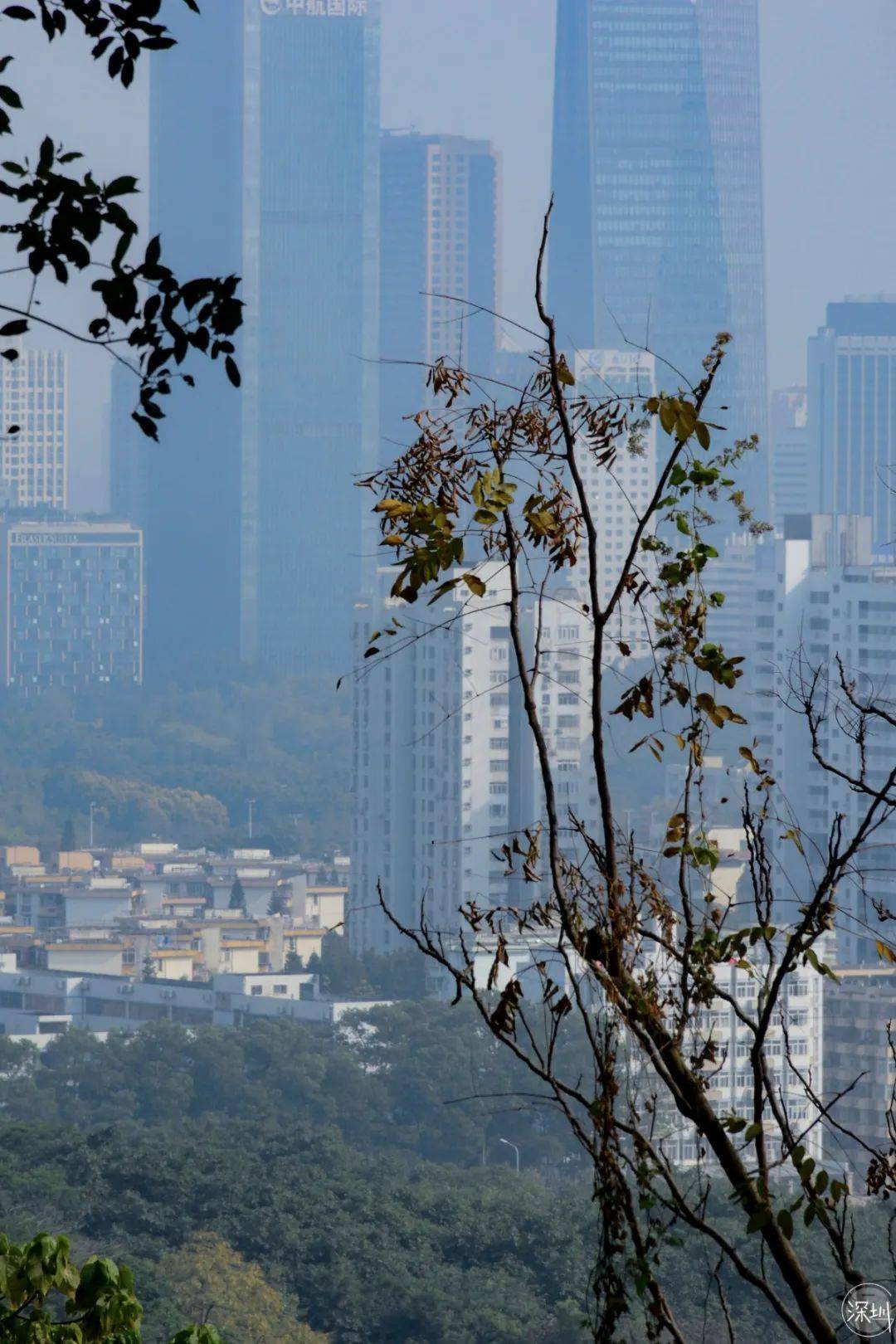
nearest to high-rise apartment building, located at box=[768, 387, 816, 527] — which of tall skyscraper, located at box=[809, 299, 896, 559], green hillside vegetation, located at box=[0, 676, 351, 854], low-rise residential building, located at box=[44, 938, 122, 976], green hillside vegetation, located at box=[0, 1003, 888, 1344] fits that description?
tall skyscraper, located at box=[809, 299, 896, 559]

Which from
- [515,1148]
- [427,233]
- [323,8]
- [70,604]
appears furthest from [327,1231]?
[427,233]

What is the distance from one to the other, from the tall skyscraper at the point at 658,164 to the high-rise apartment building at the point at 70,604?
15398 millimetres

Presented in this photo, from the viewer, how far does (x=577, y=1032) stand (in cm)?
1911

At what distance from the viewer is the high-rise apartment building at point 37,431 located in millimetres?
54781

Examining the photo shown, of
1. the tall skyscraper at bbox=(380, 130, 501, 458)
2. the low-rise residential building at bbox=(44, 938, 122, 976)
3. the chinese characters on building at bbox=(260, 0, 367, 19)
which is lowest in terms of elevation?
the low-rise residential building at bbox=(44, 938, 122, 976)

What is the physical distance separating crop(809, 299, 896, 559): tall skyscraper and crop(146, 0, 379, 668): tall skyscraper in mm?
12827

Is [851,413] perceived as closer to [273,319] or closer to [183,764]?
Result: [273,319]

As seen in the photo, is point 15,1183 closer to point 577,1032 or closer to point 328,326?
point 577,1032

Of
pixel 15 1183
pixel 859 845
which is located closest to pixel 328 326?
pixel 15 1183

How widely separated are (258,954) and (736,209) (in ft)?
128

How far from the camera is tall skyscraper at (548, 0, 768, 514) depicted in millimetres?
60156

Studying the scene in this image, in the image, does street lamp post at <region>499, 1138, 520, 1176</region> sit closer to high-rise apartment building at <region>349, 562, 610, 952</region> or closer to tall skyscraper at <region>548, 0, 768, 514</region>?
high-rise apartment building at <region>349, 562, 610, 952</region>

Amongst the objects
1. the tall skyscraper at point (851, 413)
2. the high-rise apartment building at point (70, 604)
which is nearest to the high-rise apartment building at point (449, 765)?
the tall skyscraper at point (851, 413)

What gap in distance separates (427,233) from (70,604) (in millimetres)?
15855
